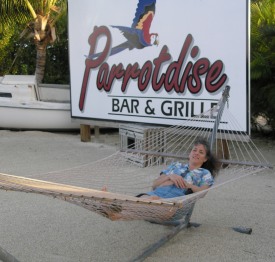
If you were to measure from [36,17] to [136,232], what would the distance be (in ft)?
30.1

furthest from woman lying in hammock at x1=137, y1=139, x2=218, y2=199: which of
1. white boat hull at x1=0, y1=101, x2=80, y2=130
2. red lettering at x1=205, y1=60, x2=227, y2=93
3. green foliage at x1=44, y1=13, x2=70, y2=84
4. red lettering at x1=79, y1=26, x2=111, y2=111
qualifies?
green foliage at x1=44, y1=13, x2=70, y2=84

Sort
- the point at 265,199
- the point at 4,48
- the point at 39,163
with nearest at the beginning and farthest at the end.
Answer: the point at 265,199 < the point at 39,163 < the point at 4,48

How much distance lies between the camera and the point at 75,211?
4.68m

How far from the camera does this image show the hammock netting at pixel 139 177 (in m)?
2.69

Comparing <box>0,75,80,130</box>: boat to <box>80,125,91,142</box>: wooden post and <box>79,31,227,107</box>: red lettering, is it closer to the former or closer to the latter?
<box>80,125,91,142</box>: wooden post

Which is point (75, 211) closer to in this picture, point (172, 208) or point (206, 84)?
point (172, 208)

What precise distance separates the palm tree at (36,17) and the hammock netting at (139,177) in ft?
17.2

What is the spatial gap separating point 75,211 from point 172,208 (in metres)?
1.90

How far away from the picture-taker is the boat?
10750 mm

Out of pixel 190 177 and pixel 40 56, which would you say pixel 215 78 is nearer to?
pixel 190 177

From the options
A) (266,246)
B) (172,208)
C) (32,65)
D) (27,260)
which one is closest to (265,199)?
(266,246)

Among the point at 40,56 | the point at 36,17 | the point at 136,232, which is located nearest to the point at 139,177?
the point at 136,232

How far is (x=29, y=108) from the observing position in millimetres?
10859

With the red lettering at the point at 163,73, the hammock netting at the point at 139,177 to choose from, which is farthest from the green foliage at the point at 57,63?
the hammock netting at the point at 139,177
